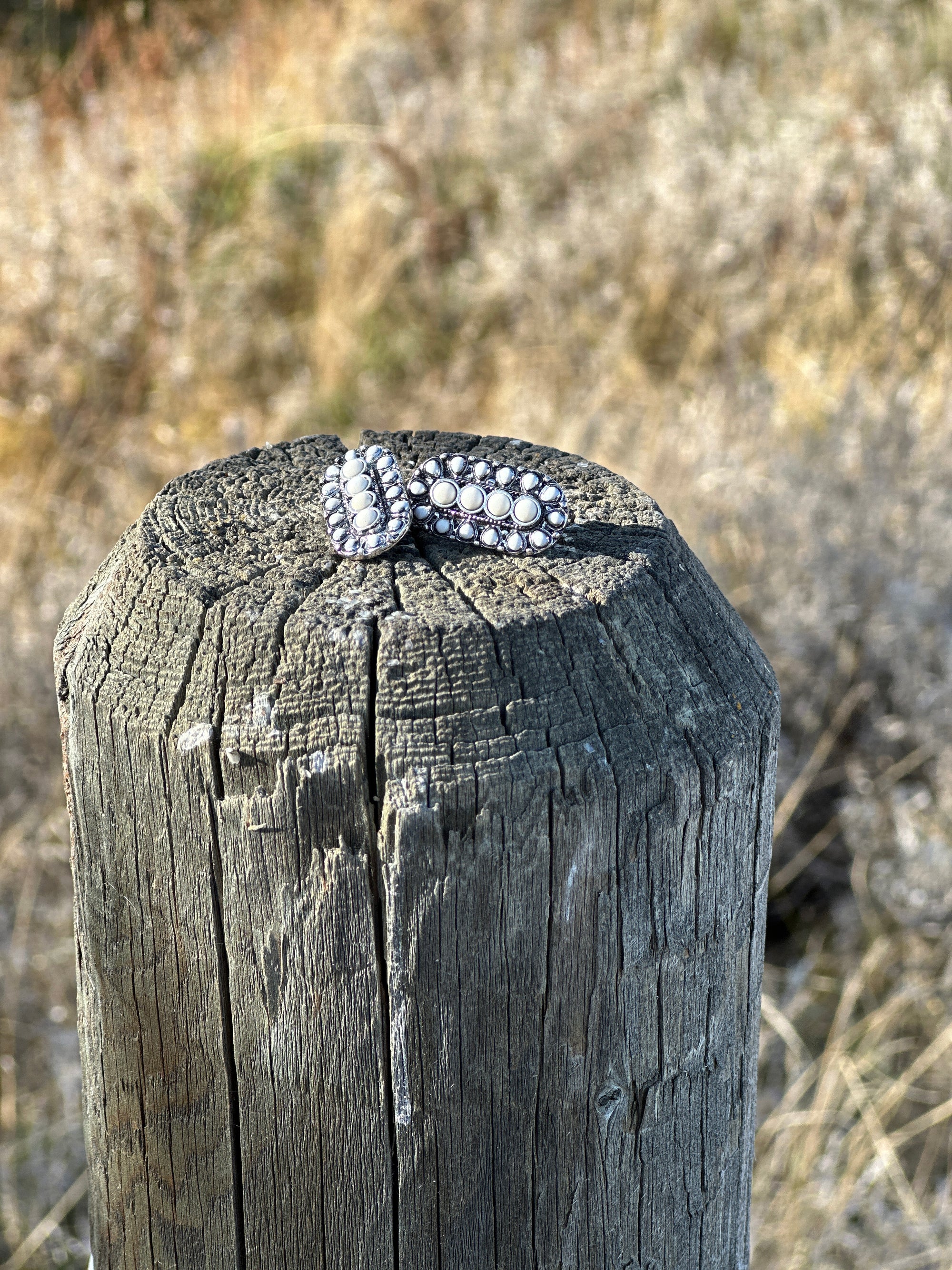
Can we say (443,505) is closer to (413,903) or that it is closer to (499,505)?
(499,505)

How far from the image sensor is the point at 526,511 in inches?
47.9

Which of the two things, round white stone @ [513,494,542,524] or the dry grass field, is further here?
the dry grass field

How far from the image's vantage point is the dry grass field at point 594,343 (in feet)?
9.80

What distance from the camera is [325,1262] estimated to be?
3.61 feet

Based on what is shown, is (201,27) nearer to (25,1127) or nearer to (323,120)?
(323,120)

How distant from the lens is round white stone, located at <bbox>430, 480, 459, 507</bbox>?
1247 millimetres

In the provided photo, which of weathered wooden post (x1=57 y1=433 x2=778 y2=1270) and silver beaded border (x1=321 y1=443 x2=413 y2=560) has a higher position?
silver beaded border (x1=321 y1=443 x2=413 y2=560)

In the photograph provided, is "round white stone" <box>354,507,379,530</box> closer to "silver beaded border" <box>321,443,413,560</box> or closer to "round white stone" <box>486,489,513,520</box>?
"silver beaded border" <box>321,443,413,560</box>

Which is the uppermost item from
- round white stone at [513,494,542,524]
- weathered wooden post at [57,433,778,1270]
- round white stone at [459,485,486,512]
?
round white stone at [459,485,486,512]

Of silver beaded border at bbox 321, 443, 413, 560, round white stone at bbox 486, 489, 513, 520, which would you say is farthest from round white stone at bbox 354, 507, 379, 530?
round white stone at bbox 486, 489, 513, 520

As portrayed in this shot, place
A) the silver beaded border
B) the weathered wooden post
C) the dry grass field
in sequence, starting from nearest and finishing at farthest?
the weathered wooden post
the silver beaded border
the dry grass field

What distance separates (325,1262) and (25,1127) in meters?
2.00

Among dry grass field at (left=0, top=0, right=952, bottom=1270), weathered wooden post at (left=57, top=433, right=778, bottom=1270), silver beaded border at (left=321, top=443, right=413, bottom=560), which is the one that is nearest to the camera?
weathered wooden post at (left=57, top=433, right=778, bottom=1270)

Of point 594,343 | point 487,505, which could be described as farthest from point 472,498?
point 594,343
